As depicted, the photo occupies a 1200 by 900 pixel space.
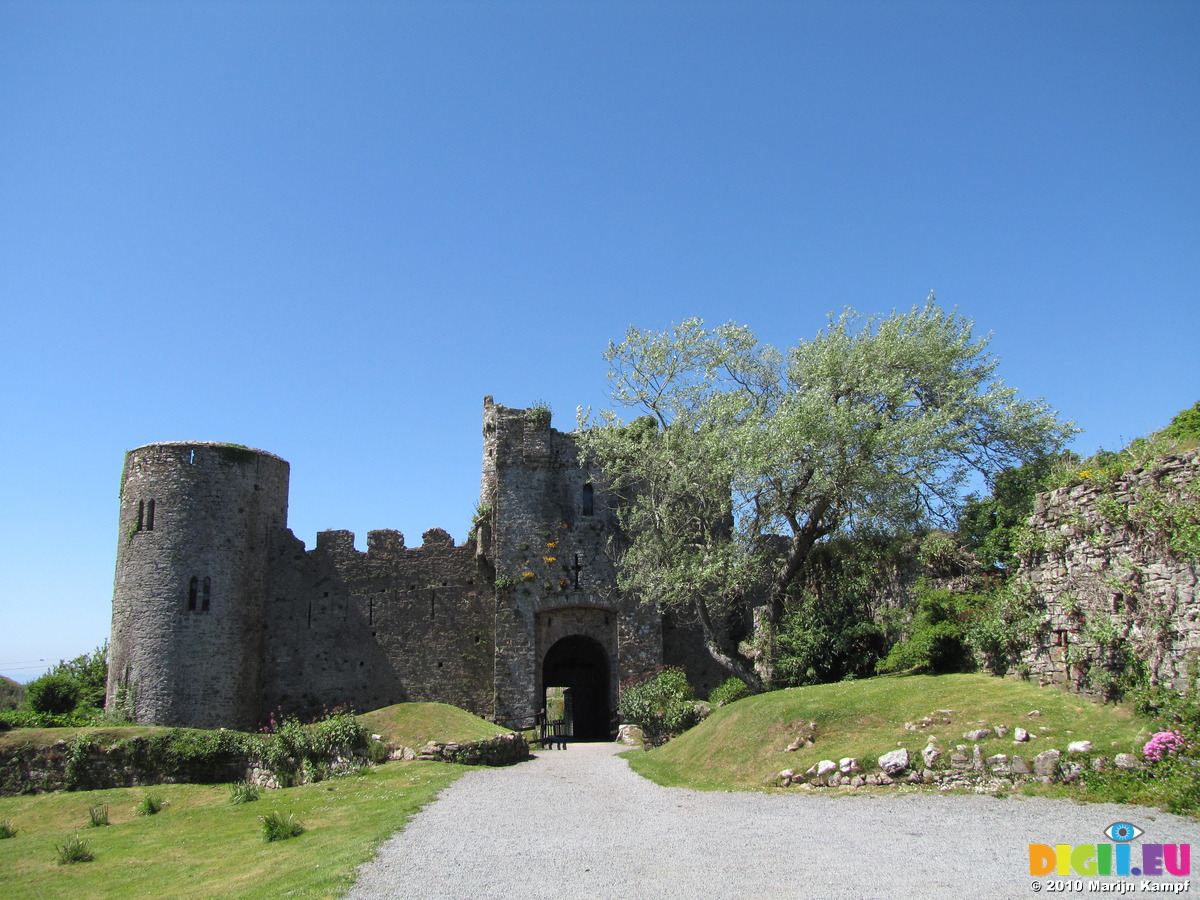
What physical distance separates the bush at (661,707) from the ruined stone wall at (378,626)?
5.82m

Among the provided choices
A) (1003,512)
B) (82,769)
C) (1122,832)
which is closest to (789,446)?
(1003,512)

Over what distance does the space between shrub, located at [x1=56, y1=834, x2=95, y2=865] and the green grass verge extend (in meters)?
0.16

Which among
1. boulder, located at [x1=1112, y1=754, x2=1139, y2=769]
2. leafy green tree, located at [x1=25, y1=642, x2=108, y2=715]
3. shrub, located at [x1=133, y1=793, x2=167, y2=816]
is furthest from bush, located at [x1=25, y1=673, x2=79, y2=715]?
boulder, located at [x1=1112, y1=754, x2=1139, y2=769]

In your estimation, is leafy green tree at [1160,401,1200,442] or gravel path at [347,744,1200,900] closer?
gravel path at [347,744,1200,900]

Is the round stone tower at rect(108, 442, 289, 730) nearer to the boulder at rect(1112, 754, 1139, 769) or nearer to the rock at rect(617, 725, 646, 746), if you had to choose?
the rock at rect(617, 725, 646, 746)

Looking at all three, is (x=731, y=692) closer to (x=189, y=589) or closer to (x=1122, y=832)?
(x=1122, y=832)

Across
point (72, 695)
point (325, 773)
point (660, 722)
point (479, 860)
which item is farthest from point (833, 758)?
point (72, 695)

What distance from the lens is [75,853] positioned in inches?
560

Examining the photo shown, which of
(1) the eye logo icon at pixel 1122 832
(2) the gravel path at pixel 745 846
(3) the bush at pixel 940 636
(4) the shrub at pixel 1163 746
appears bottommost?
(2) the gravel path at pixel 745 846

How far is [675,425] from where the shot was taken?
2473cm

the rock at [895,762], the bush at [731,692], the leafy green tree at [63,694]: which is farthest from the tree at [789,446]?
the leafy green tree at [63,694]

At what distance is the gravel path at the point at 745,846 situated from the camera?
338 inches

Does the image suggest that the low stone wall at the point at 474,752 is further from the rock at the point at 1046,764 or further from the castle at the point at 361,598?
the rock at the point at 1046,764

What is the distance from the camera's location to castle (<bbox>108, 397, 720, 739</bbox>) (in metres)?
25.9
